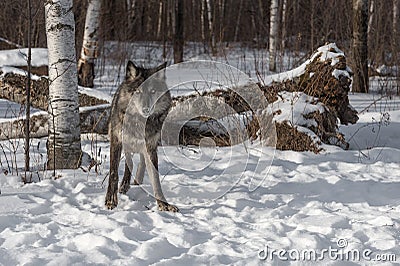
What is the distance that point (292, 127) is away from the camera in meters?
6.27

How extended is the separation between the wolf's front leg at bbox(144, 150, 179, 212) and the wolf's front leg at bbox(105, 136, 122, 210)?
0.91 feet

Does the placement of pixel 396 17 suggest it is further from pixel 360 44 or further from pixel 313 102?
pixel 313 102

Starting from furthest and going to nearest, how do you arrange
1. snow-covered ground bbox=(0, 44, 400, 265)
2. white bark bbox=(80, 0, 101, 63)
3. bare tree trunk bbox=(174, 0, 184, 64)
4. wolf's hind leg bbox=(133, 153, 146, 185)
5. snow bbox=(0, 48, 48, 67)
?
bare tree trunk bbox=(174, 0, 184, 64)
white bark bbox=(80, 0, 101, 63)
snow bbox=(0, 48, 48, 67)
wolf's hind leg bbox=(133, 153, 146, 185)
snow-covered ground bbox=(0, 44, 400, 265)

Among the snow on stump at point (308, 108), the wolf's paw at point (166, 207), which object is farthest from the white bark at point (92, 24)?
the wolf's paw at point (166, 207)

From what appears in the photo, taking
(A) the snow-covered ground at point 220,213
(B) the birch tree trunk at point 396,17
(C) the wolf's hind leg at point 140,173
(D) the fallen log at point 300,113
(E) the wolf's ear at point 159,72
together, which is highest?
(B) the birch tree trunk at point 396,17

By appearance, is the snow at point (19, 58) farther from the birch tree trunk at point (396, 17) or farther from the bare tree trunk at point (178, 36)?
the birch tree trunk at point (396, 17)

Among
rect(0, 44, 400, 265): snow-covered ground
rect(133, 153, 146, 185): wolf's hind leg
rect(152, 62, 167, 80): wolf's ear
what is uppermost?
rect(152, 62, 167, 80): wolf's ear

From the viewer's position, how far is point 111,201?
4.23m

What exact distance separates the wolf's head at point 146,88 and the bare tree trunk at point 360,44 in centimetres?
719

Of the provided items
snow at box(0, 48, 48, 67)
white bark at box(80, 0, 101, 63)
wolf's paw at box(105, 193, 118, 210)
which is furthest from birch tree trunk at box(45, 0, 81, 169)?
white bark at box(80, 0, 101, 63)

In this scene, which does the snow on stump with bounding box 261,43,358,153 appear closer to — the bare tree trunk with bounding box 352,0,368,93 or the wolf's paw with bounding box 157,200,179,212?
the wolf's paw with bounding box 157,200,179,212

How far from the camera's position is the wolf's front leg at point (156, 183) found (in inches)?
166

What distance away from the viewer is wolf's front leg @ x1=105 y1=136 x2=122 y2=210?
4.23m

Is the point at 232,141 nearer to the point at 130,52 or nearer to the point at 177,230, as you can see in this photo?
the point at 177,230
